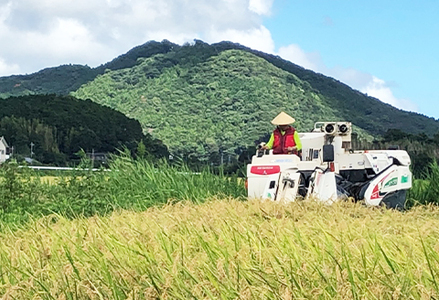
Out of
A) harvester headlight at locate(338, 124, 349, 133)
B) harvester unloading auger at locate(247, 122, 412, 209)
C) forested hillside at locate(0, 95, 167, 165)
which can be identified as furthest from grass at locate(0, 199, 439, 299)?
forested hillside at locate(0, 95, 167, 165)

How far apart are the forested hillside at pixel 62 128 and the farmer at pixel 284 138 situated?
11.4 meters

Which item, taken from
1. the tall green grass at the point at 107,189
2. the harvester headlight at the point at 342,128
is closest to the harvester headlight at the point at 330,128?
the harvester headlight at the point at 342,128

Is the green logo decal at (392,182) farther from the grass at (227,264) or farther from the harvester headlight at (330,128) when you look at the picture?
the grass at (227,264)

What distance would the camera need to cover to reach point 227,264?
3752 mm

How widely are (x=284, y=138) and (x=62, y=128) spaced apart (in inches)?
782

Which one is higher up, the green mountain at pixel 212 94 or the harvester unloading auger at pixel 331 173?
the green mountain at pixel 212 94

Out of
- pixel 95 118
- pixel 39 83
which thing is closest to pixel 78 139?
pixel 95 118

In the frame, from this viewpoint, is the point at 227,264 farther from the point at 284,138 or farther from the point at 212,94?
the point at 212,94

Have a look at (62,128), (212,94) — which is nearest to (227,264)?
(62,128)

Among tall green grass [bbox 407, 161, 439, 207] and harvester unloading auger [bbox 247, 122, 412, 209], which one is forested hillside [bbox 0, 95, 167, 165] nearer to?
tall green grass [bbox 407, 161, 439, 207]

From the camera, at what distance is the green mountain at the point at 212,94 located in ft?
141

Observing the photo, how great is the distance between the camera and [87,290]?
12.7 ft

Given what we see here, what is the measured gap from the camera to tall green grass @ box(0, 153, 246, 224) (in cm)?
943

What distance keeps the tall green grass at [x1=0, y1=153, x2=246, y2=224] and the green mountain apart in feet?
69.1
